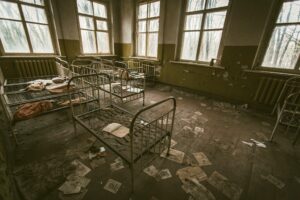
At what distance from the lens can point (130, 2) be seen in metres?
5.70

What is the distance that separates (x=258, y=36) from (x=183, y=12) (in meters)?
2.29

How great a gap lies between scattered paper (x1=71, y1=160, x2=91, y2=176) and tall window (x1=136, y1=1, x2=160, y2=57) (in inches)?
191

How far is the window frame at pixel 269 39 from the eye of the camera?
3012 millimetres

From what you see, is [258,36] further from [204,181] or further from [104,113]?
[104,113]

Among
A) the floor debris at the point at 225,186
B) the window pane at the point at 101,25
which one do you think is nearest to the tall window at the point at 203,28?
the floor debris at the point at 225,186

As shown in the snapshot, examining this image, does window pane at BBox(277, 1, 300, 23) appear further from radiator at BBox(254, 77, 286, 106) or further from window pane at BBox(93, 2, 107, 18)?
window pane at BBox(93, 2, 107, 18)

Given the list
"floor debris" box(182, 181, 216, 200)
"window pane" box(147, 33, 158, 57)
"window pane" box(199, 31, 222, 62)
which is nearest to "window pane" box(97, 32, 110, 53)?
"window pane" box(147, 33, 158, 57)

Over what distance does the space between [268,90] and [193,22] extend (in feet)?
9.36

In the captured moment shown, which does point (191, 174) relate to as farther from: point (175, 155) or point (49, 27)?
point (49, 27)

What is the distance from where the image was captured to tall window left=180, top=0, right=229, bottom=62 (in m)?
3.85

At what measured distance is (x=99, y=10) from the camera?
575cm

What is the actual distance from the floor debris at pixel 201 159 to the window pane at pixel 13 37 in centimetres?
576

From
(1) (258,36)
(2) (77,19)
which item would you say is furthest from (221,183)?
(2) (77,19)

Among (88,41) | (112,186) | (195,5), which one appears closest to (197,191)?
(112,186)
